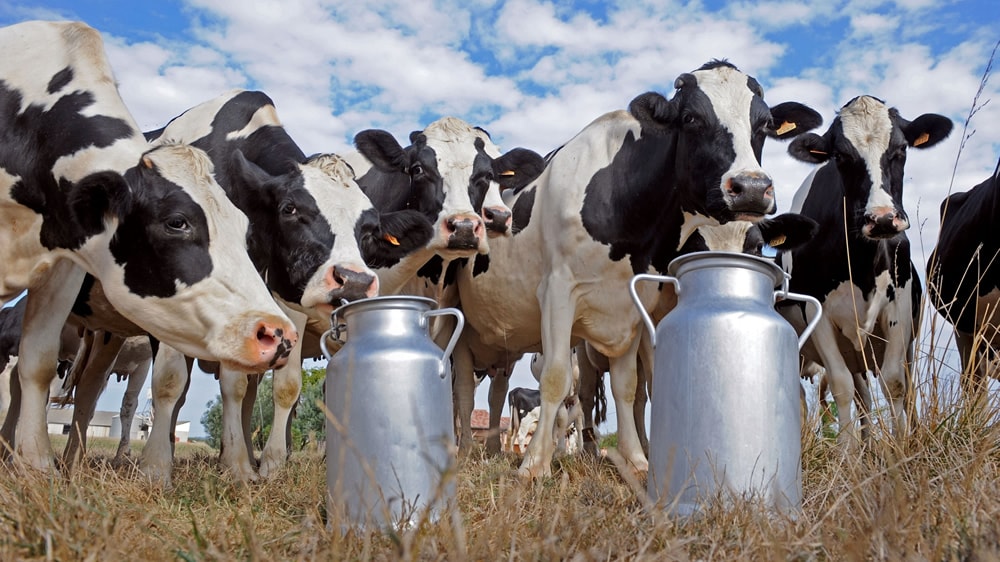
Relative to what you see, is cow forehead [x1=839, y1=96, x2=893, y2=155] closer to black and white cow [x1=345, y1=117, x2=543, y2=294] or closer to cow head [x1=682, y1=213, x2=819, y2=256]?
cow head [x1=682, y1=213, x2=819, y2=256]

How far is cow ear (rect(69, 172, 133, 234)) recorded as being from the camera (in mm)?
4398

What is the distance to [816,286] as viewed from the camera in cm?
713

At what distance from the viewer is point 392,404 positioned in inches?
135

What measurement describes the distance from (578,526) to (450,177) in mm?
4616

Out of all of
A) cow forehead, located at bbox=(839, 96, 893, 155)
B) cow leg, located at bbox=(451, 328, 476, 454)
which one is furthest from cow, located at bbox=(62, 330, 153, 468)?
cow forehead, located at bbox=(839, 96, 893, 155)

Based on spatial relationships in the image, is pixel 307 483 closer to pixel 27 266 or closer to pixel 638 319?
pixel 27 266

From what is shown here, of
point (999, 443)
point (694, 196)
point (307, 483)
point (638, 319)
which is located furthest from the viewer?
point (638, 319)

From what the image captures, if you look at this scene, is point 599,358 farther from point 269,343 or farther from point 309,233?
point 269,343

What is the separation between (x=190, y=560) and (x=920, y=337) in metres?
3.51

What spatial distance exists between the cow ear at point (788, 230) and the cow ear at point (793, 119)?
59 centimetres

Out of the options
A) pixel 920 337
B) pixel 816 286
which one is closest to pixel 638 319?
pixel 816 286

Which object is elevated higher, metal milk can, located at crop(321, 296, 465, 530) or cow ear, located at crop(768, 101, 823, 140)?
cow ear, located at crop(768, 101, 823, 140)

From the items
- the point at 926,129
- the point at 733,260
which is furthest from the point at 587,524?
the point at 926,129

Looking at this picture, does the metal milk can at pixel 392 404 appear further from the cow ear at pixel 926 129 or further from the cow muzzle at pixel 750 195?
the cow ear at pixel 926 129
